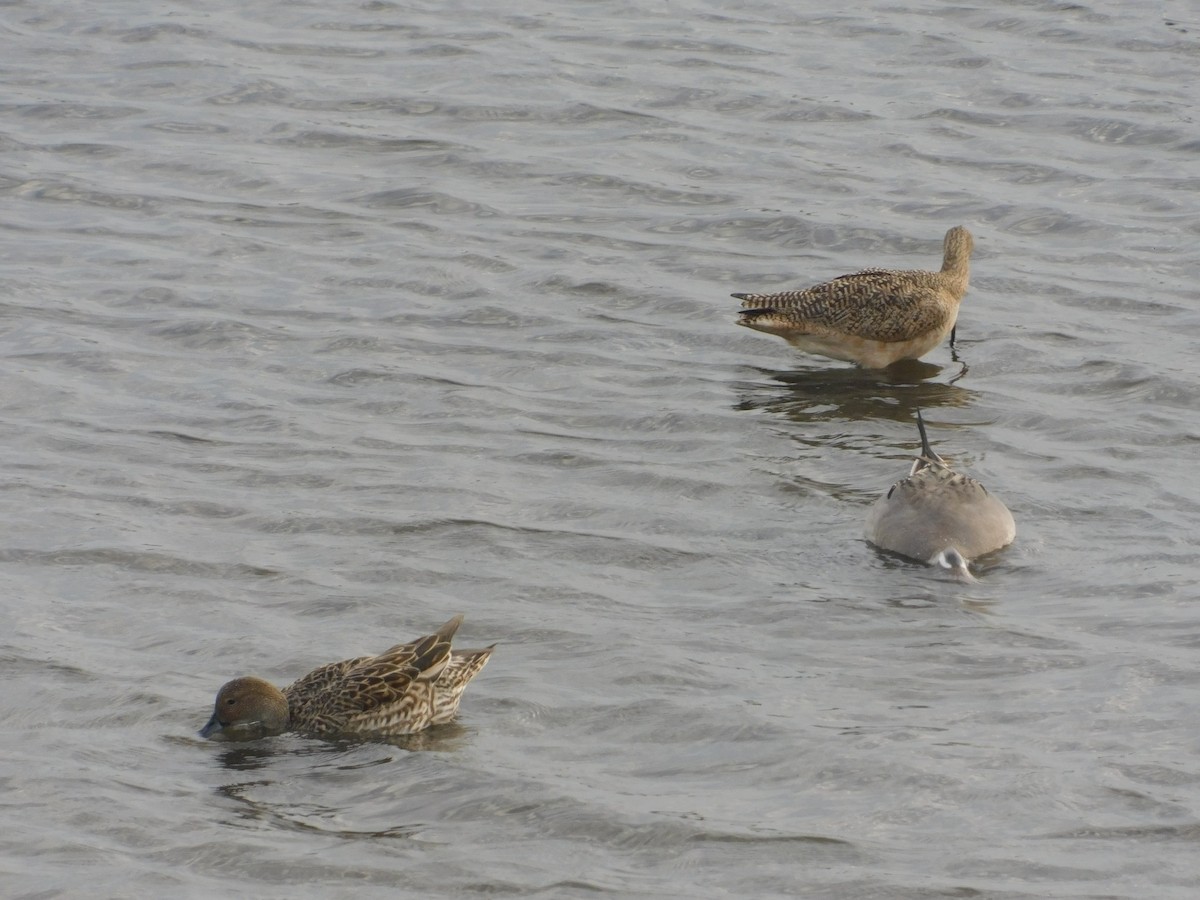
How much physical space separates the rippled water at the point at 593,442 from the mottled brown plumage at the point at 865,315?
0.29m

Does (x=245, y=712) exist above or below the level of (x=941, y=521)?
below

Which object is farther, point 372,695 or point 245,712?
point 372,695

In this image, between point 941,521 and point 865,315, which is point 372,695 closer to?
point 941,521

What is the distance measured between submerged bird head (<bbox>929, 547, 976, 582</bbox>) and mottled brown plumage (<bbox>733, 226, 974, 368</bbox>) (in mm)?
3668

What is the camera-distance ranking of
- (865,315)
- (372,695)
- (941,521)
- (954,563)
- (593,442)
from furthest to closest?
(865,315) → (593,442) → (941,521) → (954,563) → (372,695)

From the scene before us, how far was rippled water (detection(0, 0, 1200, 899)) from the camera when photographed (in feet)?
25.4

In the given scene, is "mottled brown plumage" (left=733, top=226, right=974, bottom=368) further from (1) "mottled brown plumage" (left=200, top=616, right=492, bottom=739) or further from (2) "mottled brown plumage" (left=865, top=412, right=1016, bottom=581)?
(1) "mottled brown plumage" (left=200, top=616, right=492, bottom=739)

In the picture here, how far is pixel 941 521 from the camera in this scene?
10.4 metres

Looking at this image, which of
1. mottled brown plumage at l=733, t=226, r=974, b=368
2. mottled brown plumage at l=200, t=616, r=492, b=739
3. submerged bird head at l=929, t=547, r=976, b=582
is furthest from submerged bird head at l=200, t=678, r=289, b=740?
mottled brown plumage at l=733, t=226, r=974, b=368

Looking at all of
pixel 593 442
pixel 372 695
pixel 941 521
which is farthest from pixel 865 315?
pixel 372 695

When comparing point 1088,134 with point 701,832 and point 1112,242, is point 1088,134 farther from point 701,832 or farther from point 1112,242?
point 701,832

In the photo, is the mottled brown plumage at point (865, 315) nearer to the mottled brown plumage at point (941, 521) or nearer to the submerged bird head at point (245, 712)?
the mottled brown plumage at point (941, 521)

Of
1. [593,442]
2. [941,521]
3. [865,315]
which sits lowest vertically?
[593,442]

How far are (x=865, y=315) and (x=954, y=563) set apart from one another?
3.81 metres
